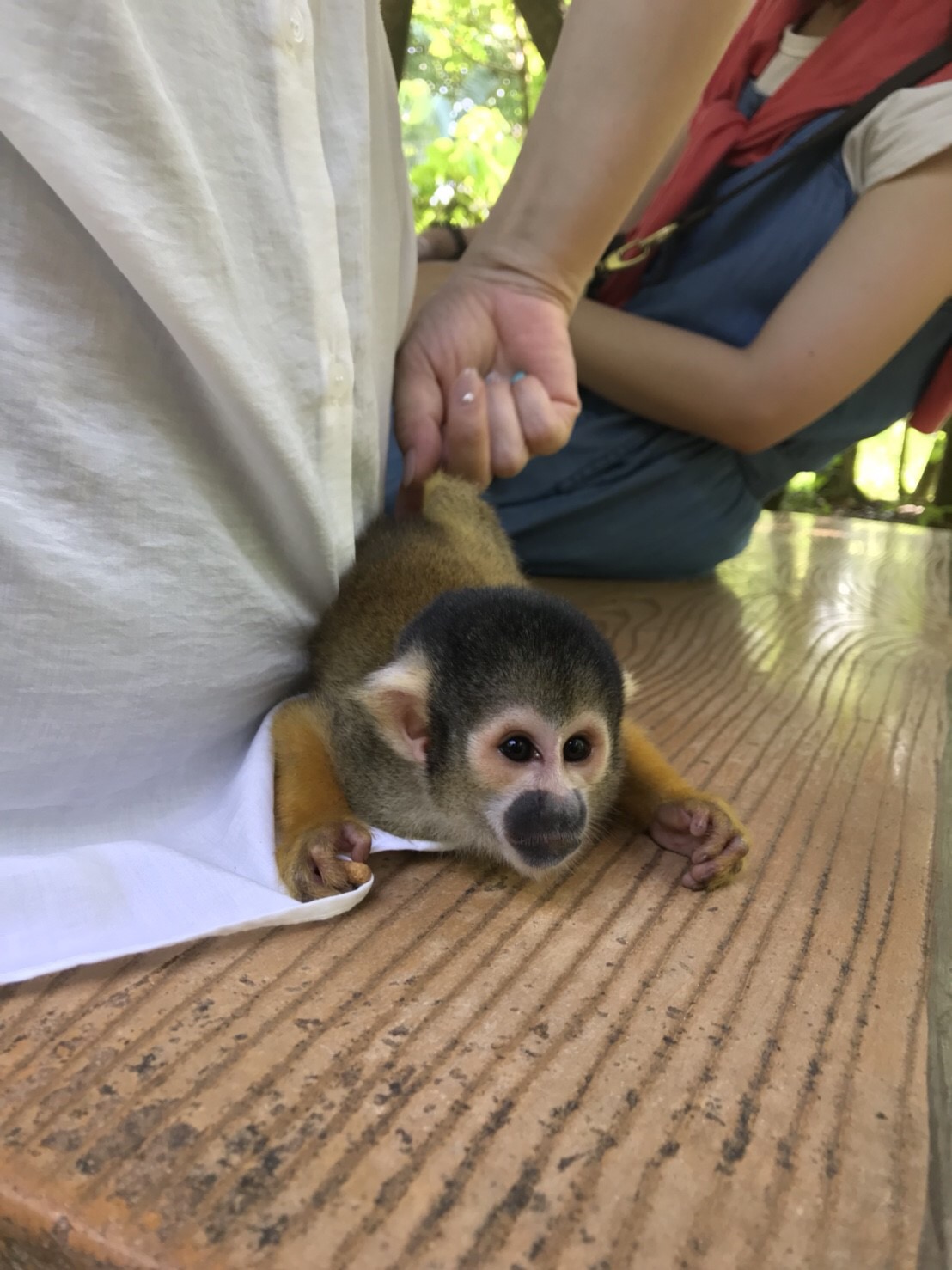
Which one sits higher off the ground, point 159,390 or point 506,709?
point 159,390

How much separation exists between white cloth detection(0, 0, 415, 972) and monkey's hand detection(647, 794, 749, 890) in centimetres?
47

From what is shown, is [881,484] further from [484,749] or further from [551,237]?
[484,749]

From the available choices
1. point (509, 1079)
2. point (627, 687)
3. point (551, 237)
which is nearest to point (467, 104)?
point (551, 237)

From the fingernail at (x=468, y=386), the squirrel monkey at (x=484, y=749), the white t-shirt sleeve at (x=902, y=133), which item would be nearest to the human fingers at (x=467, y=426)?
the fingernail at (x=468, y=386)

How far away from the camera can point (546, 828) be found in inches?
40.4

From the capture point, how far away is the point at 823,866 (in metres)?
1.02

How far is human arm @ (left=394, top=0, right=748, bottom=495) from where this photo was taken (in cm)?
145

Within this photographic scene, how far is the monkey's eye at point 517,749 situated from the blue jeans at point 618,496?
1.28 meters

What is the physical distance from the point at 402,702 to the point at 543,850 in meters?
0.30

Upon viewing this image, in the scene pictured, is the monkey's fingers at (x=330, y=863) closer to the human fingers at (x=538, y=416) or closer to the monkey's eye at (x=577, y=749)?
the monkey's eye at (x=577, y=749)

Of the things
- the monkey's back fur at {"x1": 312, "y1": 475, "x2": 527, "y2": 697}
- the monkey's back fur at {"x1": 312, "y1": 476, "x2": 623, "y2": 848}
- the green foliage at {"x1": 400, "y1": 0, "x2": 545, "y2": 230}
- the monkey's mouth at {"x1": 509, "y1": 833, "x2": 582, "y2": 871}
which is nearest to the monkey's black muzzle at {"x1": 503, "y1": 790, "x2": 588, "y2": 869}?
the monkey's mouth at {"x1": 509, "y1": 833, "x2": 582, "y2": 871}

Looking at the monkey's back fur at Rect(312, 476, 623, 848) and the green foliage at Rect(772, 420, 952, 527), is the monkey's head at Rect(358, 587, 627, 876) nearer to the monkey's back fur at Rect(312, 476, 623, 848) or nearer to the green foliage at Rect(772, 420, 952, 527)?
the monkey's back fur at Rect(312, 476, 623, 848)

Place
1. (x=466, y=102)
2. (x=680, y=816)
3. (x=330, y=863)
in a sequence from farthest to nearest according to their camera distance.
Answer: (x=466, y=102)
(x=680, y=816)
(x=330, y=863)

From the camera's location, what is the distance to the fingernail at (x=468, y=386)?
1.54 metres
